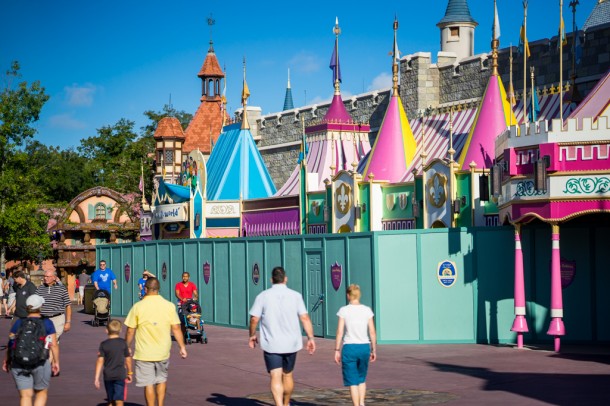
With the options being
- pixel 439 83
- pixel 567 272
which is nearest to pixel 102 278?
pixel 567 272

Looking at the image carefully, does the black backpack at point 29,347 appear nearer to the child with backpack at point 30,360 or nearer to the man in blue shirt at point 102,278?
the child with backpack at point 30,360

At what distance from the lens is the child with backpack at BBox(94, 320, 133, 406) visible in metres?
11.4

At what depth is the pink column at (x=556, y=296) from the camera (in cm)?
1870

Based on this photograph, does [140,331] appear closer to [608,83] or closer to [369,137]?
[608,83]

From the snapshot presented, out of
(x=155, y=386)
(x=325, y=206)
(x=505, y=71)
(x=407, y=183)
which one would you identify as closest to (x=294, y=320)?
(x=155, y=386)

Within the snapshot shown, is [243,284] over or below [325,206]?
below

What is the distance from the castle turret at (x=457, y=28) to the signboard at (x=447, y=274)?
2436cm

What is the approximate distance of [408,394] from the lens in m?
13.3

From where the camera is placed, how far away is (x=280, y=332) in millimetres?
11555

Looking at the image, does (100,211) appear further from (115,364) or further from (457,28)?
(115,364)

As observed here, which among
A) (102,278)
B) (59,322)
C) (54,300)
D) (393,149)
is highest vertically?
(393,149)

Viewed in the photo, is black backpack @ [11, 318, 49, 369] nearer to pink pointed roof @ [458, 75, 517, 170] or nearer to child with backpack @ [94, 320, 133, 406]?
Answer: child with backpack @ [94, 320, 133, 406]

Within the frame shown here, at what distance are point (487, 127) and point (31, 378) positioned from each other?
16823 mm

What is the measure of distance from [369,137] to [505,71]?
7349 millimetres
